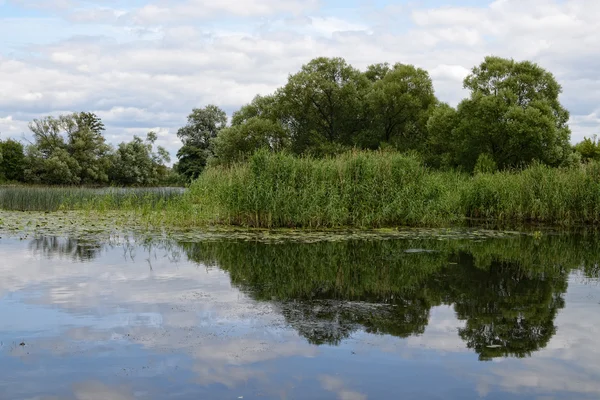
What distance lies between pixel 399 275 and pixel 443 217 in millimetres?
10280

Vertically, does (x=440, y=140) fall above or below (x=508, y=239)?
above

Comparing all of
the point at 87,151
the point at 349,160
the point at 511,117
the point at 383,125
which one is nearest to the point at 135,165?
the point at 87,151

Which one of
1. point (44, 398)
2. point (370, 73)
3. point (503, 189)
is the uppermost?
point (370, 73)

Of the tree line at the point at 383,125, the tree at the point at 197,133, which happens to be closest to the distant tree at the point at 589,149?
the tree line at the point at 383,125

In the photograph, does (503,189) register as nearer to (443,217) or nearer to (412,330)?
(443,217)

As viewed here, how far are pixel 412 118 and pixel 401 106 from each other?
1778mm

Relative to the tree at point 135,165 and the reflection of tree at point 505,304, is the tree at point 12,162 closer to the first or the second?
the tree at point 135,165

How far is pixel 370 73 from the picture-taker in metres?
56.1

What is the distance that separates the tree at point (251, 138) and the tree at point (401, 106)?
7511 mm

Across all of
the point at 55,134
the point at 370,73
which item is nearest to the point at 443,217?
the point at 370,73

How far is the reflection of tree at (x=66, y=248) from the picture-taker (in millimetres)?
13420

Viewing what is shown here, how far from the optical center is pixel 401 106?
4822 cm

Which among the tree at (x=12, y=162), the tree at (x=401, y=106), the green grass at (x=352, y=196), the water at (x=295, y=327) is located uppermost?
the tree at (x=401, y=106)

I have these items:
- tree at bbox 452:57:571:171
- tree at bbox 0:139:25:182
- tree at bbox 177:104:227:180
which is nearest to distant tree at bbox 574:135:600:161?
tree at bbox 452:57:571:171
